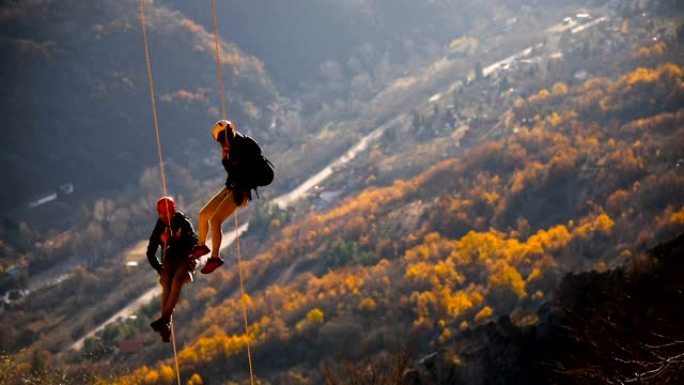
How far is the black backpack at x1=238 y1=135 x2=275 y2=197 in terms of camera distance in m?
12.2

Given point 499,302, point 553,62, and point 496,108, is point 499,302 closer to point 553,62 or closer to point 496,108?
point 496,108

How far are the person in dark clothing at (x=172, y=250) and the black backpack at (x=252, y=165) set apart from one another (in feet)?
3.57

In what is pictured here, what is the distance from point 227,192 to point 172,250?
118 cm

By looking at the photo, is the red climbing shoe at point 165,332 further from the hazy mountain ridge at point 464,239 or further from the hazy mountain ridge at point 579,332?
the hazy mountain ridge at point 464,239

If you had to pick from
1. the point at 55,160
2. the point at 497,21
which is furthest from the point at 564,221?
the point at 497,21

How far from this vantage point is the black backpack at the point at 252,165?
12.2 metres

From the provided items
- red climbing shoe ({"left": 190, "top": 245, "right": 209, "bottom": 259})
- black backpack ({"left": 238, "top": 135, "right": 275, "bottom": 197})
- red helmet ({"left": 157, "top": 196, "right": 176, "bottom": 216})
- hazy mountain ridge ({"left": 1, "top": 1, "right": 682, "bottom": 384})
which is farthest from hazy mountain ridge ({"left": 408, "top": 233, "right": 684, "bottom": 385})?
hazy mountain ridge ({"left": 1, "top": 1, "right": 682, "bottom": 384})

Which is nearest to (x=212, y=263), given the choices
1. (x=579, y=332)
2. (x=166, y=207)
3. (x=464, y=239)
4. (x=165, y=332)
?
(x=166, y=207)

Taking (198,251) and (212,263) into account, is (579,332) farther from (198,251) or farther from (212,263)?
(198,251)

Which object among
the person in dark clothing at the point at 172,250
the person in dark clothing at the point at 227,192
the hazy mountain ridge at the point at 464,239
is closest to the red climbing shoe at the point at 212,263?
the person in dark clothing at the point at 227,192

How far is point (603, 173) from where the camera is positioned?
73.0 meters

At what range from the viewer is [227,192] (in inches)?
492

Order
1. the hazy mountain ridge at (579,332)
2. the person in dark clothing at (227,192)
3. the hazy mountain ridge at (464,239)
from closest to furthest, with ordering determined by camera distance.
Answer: the person in dark clothing at (227,192)
the hazy mountain ridge at (579,332)
the hazy mountain ridge at (464,239)

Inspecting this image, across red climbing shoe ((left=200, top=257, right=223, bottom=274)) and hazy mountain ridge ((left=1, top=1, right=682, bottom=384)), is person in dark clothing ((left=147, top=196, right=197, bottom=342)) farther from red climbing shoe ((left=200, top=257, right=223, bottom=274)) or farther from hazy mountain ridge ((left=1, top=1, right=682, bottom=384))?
hazy mountain ridge ((left=1, top=1, right=682, bottom=384))
